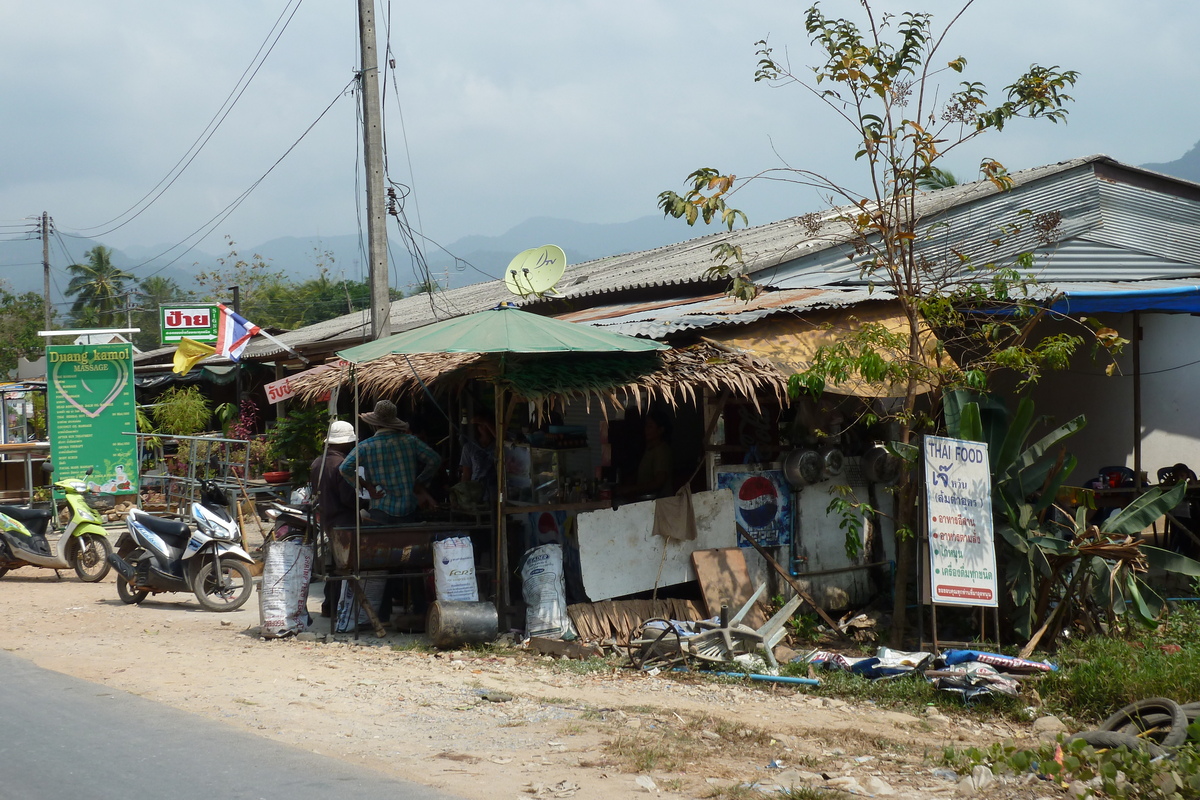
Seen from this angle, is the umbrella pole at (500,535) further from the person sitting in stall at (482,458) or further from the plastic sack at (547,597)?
the person sitting in stall at (482,458)

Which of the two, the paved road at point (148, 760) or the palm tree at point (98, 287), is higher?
the palm tree at point (98, 287)

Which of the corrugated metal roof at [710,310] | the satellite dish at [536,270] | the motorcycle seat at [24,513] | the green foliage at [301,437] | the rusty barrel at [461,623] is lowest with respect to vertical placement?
the rusty barrel at [461,623]

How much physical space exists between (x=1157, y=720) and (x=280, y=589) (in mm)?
6362

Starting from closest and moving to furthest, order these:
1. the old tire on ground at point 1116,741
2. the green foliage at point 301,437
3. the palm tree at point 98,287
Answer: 1. the old tire on ground at point 1116,741
2. the green foliage at point 301,437
3. the palm tree at point 98,287

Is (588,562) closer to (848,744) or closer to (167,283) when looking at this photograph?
(848,744)

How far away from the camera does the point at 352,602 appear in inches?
345

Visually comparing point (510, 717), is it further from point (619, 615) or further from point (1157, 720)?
point (1157, 720)

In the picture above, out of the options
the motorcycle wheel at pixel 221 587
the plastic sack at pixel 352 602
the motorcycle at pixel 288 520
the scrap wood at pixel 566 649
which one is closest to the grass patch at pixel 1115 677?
the scrap wood at pixel 566 649

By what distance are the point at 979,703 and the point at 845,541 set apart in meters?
2.90

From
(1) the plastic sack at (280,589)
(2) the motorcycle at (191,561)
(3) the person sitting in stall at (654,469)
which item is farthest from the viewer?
(2) the motorcycle at (191,561)

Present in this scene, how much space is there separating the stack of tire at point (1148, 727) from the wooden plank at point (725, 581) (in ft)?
11.2

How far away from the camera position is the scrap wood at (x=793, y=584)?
27.3ft

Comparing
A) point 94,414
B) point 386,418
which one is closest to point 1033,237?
point 386,418

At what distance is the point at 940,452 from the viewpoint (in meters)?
7.38
